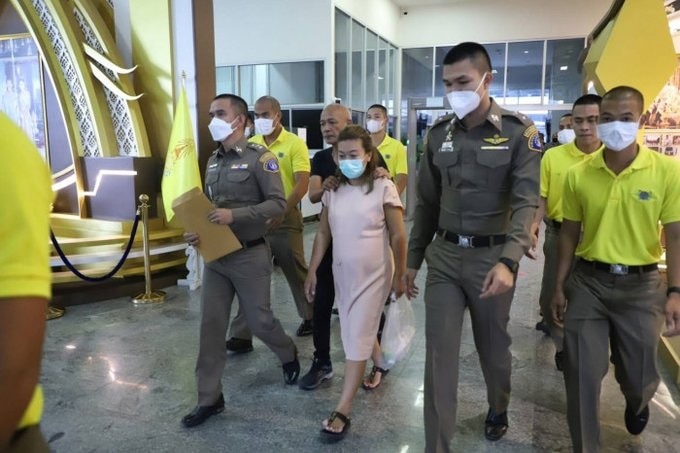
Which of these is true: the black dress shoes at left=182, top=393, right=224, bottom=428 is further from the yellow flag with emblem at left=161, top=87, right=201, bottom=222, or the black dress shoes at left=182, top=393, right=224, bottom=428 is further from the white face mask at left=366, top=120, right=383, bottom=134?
the white face mask at left=366, top=120, right=383, bottom=134

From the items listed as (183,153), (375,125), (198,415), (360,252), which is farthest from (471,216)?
(183,153)

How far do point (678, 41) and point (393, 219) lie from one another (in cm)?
318

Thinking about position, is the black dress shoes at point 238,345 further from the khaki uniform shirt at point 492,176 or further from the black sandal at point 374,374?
the khaki uniform shirt at point 492,176

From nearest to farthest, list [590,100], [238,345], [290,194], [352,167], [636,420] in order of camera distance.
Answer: [636,420] → [352,167] → [590,100] → [238,345] → [290,194]

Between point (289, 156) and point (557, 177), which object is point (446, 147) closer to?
point (557, 177)

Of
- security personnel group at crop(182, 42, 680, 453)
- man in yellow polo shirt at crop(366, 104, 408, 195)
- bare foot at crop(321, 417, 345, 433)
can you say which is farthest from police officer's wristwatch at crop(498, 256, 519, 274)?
man in yellow polo shirt at crop(366, 104, 408, 195)

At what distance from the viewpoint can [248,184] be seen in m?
2.81

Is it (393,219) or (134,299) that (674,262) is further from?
(134,299)

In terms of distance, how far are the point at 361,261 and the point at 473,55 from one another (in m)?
1.06

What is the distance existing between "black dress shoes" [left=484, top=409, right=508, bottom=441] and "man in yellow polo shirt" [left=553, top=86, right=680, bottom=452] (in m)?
0.42

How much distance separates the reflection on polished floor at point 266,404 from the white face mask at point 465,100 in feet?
5.11

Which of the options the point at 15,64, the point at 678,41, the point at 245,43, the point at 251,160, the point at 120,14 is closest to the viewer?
the point at 251,160

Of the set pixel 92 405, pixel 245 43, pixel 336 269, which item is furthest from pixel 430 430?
pixel 245 43

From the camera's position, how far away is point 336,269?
2635mm
